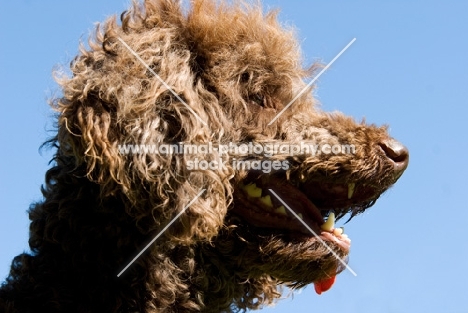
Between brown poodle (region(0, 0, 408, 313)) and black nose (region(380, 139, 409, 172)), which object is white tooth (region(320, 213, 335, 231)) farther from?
black nose (region(380, 139, 409, 172))

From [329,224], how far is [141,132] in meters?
1.24

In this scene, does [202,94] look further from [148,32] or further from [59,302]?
[59,302]

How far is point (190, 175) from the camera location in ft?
14.1

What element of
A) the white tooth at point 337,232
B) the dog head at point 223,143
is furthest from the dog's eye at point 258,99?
the white tooth at point 337,232

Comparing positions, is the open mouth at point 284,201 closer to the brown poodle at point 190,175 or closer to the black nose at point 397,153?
the brown poodle at point 190,175

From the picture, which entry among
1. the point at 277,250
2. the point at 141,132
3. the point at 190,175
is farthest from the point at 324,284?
the point at 141,132

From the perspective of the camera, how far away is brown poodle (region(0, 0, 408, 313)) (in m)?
4.23

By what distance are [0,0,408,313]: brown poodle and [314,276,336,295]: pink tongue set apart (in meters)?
0.01

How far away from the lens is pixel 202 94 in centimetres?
470

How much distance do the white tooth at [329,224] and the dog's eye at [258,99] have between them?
0.75 metres

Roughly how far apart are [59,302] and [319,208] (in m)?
1.56

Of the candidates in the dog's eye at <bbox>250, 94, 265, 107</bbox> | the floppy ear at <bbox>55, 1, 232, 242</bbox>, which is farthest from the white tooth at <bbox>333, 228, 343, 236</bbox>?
the dog's eye at <bbox>250, 94, 265, 107</bbox>

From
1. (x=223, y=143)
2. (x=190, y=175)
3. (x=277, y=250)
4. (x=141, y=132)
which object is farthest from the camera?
(x=223, y=143)

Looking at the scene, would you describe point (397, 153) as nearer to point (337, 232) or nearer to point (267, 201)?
point (337, 232)
